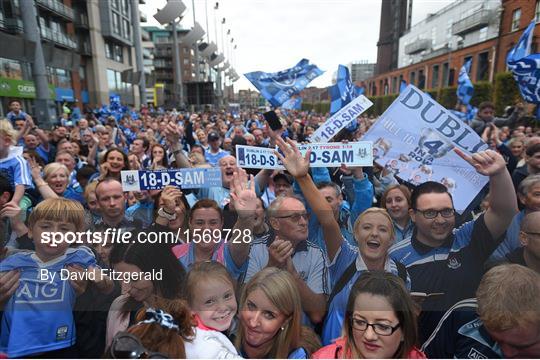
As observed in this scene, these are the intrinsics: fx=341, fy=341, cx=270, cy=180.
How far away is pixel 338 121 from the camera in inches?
153

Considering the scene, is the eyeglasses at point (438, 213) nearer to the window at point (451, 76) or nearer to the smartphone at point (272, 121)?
the smartphone at point (272, 121)

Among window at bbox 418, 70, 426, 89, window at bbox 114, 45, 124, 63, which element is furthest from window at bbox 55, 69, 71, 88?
window at bbox 418, 70, 426, 89

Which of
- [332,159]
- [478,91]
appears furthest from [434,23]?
[478,91]

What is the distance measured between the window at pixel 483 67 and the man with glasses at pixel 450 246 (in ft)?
87.5

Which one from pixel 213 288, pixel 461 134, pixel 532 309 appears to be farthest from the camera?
pixel 461 134

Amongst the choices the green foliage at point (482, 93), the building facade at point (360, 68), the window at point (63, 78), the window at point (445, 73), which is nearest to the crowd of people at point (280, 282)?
the building facade at point (360, 68)

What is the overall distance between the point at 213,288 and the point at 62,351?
0.87m

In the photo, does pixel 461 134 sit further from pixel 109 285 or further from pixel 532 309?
pixel 109 285

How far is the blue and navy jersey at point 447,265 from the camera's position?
1855 mm

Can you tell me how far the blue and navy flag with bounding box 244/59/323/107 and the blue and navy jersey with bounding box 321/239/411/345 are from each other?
5.61 meters

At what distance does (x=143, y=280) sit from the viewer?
6.15 ft

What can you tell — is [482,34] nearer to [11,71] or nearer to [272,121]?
[272,121]

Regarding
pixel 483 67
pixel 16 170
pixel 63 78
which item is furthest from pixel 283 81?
pixel 483 67

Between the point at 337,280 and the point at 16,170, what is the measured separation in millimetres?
3282
